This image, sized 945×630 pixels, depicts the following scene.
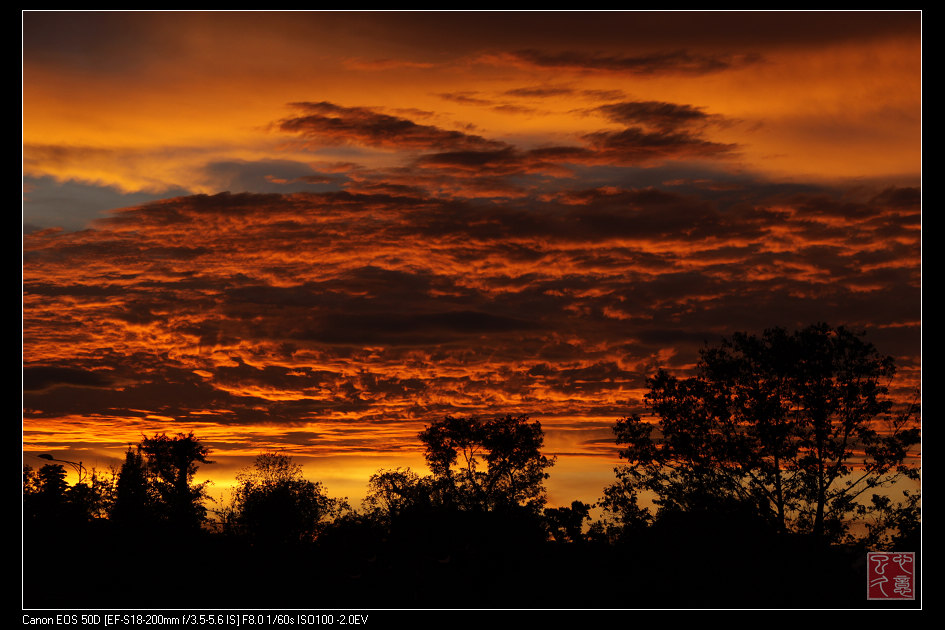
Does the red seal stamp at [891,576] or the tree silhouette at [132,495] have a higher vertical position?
the red seal stamp at [891,576]

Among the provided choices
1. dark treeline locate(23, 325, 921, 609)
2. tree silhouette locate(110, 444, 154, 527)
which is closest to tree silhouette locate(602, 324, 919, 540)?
dark treeline locate(23, 325, 921, 609)

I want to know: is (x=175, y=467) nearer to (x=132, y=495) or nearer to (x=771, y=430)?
(x=132, y=495)

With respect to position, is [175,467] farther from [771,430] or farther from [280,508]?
[771,430]

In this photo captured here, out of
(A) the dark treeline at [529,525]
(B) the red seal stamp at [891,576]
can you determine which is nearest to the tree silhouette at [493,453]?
(A) the dark treeline at [529,525]

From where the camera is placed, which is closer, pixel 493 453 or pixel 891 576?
pixel 891 576

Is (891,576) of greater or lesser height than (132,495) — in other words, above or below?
above

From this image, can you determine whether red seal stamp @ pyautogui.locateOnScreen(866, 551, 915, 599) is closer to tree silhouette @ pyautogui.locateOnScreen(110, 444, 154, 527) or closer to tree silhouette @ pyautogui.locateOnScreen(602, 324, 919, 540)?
tree silhouette @ pyautogui.locateOnScreen(602, 324, 919, 540)

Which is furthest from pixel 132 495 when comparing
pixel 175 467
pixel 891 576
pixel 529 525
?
pixel 891 576

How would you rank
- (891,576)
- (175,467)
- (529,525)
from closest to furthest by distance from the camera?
(891,576) < (529,525) < (175,467)

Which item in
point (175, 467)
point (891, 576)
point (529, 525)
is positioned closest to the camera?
point (891, 576)

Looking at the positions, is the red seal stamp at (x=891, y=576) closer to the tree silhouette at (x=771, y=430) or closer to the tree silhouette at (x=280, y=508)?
the tree silhouette at (x=771, y=430)

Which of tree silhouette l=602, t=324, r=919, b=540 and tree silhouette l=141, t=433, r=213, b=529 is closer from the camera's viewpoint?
tree silhouette l=602, t=324, r=919, b=540

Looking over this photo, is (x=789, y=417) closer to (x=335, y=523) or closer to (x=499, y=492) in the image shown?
(x=499, y=492)
